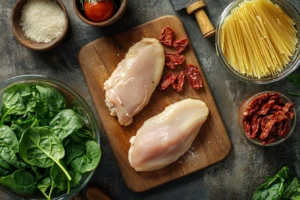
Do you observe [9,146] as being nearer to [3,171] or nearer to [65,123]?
A: [3,171]

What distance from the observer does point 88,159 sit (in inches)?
77.2

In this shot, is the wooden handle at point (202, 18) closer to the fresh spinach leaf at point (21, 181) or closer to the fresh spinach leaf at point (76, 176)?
the fresh spinach leaf at point (76, 176)

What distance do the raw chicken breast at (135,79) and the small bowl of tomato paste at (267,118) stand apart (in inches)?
17.5

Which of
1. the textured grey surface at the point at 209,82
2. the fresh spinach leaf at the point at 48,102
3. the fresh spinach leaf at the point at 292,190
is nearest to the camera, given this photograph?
the fresh spinach leaf at the point at 48,102

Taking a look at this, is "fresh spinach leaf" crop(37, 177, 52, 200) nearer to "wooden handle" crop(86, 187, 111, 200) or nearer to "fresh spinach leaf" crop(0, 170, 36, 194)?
"fresh spinach leaf" crop(0, 170, 36, 194)

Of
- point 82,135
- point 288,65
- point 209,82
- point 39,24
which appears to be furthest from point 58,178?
point 288,65

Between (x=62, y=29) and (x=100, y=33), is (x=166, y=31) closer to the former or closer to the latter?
(x=100, y=33)

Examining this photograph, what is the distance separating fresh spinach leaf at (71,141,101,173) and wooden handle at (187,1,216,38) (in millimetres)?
698

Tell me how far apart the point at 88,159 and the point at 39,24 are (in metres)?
0.65

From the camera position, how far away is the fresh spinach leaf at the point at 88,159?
1.94 m

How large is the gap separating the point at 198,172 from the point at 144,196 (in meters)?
0.28

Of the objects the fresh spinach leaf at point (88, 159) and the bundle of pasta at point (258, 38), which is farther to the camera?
the bundle of pasta at point (258, 38)

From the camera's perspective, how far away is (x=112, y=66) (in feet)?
7.18

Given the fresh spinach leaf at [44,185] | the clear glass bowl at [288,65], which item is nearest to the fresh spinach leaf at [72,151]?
the fresh spinach leaf at [44,185]
